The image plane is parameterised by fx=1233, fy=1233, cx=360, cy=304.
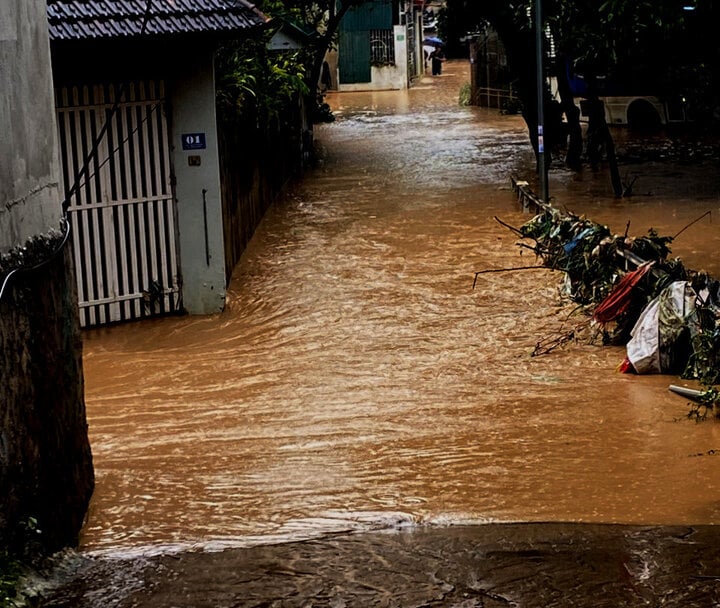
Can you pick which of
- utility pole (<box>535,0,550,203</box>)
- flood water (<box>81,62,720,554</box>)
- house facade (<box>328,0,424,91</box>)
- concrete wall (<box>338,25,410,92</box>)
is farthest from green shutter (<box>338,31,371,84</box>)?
flood water (<box>81,62,720,554</box>)

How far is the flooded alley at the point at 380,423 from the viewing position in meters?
7.17

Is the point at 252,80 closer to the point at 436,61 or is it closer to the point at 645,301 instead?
the point at 645,301

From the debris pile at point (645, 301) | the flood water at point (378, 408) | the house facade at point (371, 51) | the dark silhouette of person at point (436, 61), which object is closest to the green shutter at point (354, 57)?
the house facade at point (371, 51)

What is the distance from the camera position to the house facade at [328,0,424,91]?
51000 millimetres

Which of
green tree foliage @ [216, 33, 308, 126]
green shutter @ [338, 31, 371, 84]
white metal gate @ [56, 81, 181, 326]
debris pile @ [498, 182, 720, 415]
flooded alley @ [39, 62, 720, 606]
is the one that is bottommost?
flooded alley @ [39, 62, 720, 606]

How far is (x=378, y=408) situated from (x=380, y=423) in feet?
1.41

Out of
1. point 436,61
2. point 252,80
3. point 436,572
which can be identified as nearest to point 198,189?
point 252,80

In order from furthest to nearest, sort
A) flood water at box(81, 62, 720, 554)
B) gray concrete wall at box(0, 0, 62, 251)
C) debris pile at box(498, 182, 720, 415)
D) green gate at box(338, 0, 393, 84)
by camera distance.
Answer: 1. green gate at box(338, 0, 393, 84)
2. debris pile at box(498, 182, 720, 415)
3. flood water at box(81, 62, 720, 554)
4. gray concrete wall at box(0, 0, 62, 251)

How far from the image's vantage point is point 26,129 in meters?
6.56

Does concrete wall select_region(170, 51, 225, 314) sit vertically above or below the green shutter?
below

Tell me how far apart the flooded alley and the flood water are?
0.08 feet

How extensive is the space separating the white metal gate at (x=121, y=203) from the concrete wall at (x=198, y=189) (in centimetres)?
12

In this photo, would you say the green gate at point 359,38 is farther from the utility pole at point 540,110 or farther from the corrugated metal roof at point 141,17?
the corrugated metal roof at point 141,17

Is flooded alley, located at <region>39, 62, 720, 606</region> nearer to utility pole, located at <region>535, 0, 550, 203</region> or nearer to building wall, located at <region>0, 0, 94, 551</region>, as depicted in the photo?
building wall, located at <region>0, 0, 94, 551</region>
